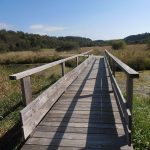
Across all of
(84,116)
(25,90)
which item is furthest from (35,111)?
(84,116)

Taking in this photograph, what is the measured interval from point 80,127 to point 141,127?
4.04 ft

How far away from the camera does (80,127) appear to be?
479cm

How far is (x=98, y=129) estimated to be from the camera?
15.4 feet

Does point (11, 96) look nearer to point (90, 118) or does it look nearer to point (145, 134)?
point (90, 118)

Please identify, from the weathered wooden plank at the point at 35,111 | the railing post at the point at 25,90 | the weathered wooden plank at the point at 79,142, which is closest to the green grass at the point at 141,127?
the weathered wooden plank at the point at 79,142

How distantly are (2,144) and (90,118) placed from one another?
1.70 metres

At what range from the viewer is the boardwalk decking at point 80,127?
410 centimetres

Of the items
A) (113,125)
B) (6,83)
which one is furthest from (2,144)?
(6,83)

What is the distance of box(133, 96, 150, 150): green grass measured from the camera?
4.44 m

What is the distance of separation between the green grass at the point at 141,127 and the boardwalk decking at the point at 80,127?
11.8 inches

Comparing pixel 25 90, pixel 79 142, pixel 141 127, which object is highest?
pixel 25 90

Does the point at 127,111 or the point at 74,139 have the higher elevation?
the point at 127,111

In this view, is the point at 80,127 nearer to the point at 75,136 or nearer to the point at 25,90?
the point at 75,136

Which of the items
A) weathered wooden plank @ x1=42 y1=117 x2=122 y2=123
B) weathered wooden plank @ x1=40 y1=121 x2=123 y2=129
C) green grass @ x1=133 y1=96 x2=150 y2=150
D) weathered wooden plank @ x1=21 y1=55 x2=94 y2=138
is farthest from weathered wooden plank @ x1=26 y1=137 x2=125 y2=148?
weathered wooden plank @ x1=42 y1=117 x2=122 y2=123
